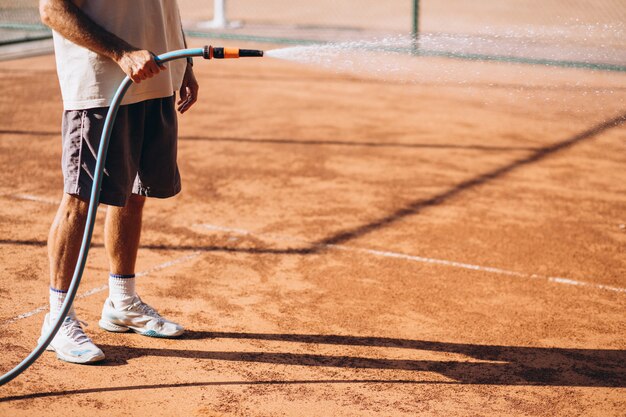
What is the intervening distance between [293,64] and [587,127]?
490 cm

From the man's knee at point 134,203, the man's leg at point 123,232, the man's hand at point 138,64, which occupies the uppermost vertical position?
the man's hand at point 138,64

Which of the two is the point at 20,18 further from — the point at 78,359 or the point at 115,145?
the point at 78,359

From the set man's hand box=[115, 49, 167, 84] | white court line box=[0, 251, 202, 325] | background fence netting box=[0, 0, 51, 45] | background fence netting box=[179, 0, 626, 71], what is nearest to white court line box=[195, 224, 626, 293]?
white court line box=[0, 251, 202, 325]

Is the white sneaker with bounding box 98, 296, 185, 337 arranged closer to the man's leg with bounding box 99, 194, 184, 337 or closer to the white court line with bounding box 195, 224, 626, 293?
the man's leg with bounding box 99, 194, 184, 337

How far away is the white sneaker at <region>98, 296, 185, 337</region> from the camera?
3.82 metres

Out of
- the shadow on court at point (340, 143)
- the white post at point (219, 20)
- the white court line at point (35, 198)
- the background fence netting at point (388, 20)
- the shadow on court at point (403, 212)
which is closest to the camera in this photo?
the shadow on court at point (403, 212)

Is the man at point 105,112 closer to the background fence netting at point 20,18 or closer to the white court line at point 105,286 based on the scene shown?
the white court line at point 105,286

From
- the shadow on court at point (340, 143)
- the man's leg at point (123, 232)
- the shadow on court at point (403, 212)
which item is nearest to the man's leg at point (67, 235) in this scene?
the man's leg at point (123, 232)

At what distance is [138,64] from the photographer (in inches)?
127

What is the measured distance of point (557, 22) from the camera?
15.9m

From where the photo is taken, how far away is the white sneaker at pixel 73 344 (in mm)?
3523

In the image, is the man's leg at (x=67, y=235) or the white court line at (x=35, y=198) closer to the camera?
the man's leg at (x=67, y=235)

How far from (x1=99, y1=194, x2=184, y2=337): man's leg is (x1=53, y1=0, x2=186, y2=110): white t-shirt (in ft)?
1.79

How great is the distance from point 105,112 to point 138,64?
12.8 inches
